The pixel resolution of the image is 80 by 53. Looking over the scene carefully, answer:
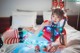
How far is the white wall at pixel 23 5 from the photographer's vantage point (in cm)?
367

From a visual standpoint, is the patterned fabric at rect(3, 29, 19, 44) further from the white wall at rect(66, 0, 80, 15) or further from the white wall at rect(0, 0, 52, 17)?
the white wall at rect(66, 0, 80, 15)

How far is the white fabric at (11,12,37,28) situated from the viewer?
11.0ft

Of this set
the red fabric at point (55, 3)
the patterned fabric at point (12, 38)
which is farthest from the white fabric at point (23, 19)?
the patterned fabric at point (12, 38)

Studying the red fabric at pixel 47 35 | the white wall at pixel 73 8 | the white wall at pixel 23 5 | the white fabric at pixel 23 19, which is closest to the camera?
the red fabric at pixel 47 35

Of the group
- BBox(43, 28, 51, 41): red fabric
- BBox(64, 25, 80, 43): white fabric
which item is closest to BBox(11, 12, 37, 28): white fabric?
BBox(64, 25, 80, 43): white fabric

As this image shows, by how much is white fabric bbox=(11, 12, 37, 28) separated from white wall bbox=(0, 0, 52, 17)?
26 cm

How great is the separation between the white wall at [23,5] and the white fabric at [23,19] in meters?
0.26

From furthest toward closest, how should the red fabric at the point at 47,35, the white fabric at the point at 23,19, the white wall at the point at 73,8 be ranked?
the white wall at the point at 73,8
the white fabric at the point at 23,19
the red fabric at the point at 47,35

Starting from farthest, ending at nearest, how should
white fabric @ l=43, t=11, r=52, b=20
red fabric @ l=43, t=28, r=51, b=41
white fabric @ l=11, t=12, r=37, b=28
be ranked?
white fabric @ l=43, t=11, r=52, b=20 → white fabric @ l=11, t=12, r=37, b=28 → red fabric @ l=43, t=28, r=51, b=41

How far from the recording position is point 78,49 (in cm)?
164

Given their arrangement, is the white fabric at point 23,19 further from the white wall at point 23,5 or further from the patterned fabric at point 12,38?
the patterned fabric at point 12,38

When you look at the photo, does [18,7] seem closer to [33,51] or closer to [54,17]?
[54,17]

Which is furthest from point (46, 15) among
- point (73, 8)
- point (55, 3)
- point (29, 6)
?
point (73, 8)

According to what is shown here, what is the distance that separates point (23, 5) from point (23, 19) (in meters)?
0.51
